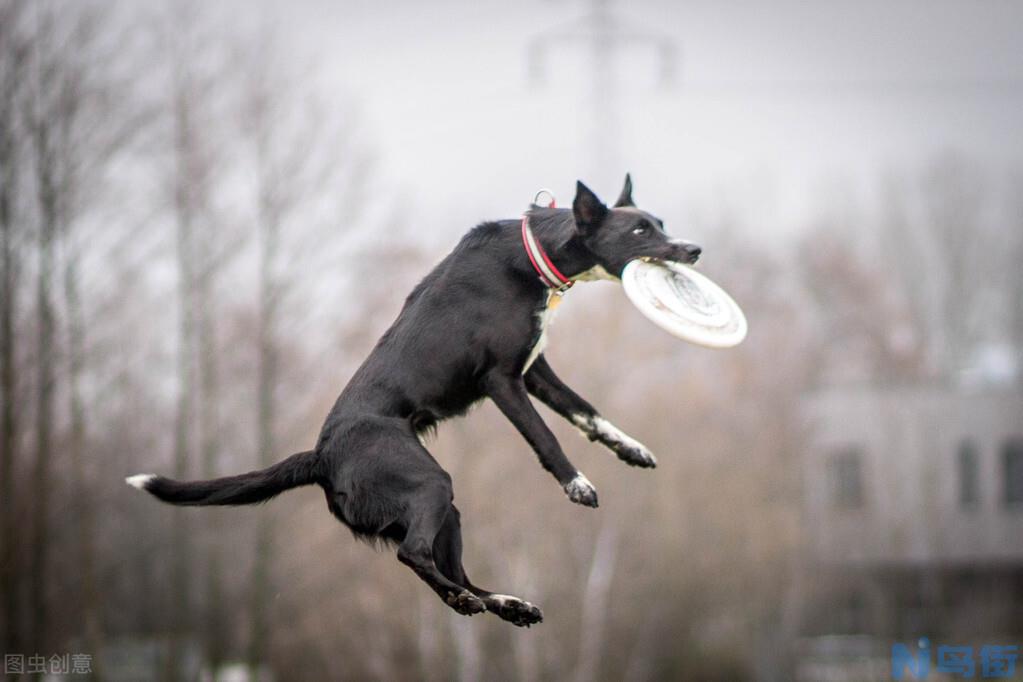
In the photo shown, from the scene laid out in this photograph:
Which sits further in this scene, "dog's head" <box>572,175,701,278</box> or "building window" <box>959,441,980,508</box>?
"building window" <box>959,441,980,508</box>

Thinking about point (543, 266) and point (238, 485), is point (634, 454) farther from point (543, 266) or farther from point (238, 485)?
point (238, 485)

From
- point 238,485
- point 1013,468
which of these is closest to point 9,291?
point 238,485

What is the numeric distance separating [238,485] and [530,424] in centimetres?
144

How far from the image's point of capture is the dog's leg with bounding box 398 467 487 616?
5570 millimetres

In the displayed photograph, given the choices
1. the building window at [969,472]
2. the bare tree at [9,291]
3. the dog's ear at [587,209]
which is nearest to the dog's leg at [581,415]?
the dog's ear at [587,209]

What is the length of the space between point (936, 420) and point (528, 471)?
14.8 metres

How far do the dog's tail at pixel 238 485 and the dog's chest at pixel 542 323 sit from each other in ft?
3.71

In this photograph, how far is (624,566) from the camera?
29.1 metres

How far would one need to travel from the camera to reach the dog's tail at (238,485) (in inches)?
239

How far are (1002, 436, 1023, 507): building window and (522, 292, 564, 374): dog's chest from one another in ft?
117

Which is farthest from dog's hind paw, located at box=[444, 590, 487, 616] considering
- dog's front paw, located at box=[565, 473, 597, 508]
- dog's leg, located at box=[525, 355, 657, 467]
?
dog's leg, located at box=[525, 355, 657, 467]

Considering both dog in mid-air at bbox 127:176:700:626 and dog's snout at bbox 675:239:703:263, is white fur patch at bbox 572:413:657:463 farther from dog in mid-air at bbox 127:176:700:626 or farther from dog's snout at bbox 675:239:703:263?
dog's snout at bbox 675:239:703:263

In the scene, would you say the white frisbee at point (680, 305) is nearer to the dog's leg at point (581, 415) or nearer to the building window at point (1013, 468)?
the dog's leg at point (581, 415)

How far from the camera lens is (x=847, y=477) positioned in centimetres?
3850
